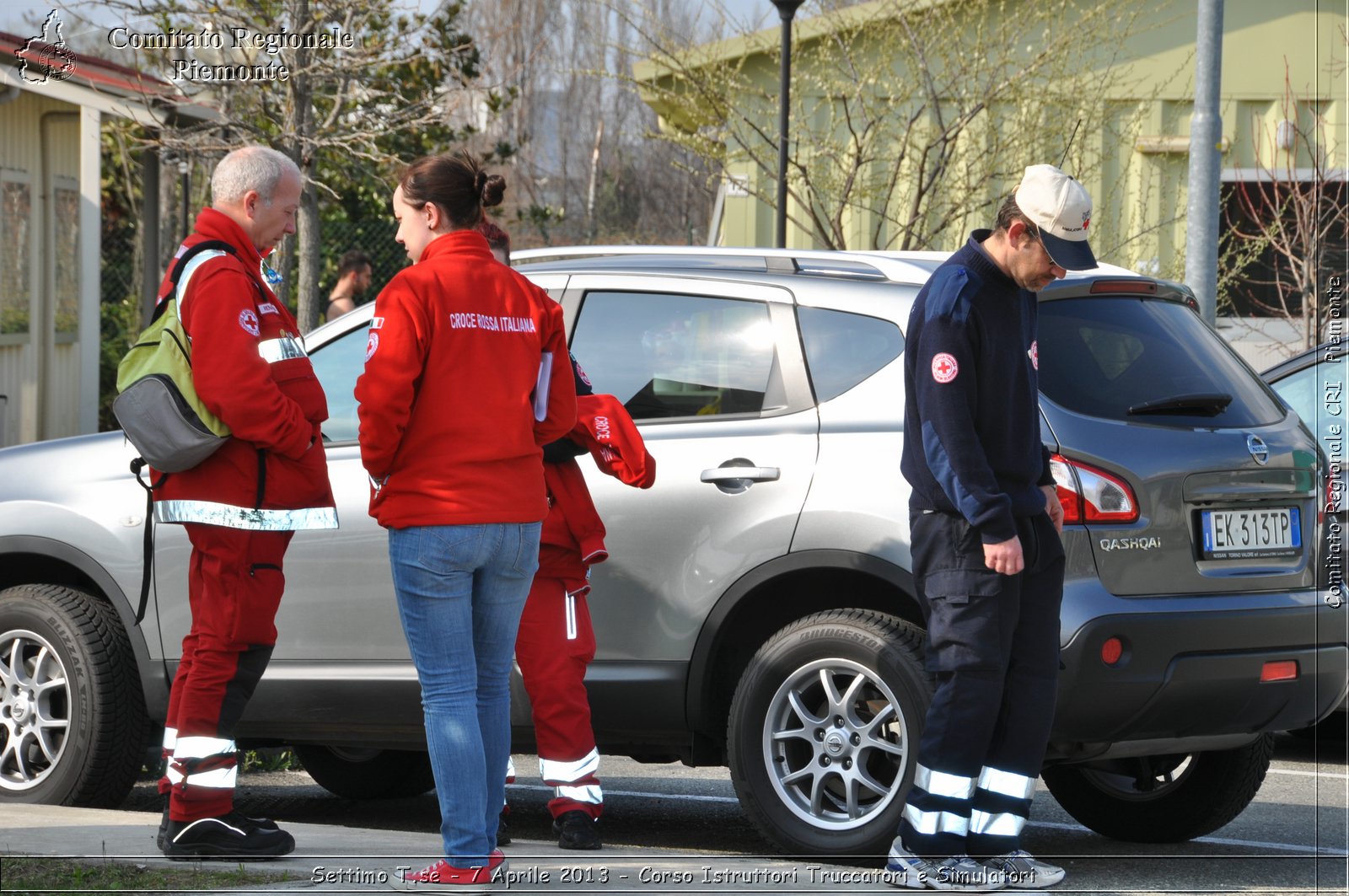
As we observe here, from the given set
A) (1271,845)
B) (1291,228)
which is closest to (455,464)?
(1271,845)

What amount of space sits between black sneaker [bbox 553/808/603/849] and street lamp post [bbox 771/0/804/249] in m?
7.52

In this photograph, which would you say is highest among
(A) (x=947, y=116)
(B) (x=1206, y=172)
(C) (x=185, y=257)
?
(A) (x=947, y=116)

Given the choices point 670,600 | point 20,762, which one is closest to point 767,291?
point 670,600

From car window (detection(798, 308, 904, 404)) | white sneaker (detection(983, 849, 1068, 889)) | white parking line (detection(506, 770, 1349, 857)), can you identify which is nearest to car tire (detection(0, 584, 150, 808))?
white parking line (detection(506, 770, 1349, 857))

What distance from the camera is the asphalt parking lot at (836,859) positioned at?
16.0 ft

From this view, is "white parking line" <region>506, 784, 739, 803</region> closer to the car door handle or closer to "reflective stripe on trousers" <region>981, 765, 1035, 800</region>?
the car door handle

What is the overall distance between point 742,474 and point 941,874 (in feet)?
4.31

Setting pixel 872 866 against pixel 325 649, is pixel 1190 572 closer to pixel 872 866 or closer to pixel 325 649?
pixel 872 866

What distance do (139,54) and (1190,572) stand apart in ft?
33.7

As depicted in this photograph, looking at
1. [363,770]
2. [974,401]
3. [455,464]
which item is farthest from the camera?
[363,770]

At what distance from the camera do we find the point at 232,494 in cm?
465

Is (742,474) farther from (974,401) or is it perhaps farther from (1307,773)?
(1307,773)

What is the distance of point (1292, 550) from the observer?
514 cm

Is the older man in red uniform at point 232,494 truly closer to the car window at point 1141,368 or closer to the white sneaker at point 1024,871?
the white sneaker at point 1024,871
